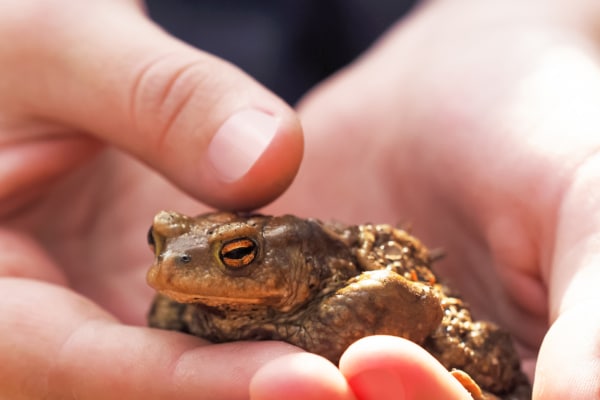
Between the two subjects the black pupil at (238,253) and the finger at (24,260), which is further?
Answer: the finger at (24,260)

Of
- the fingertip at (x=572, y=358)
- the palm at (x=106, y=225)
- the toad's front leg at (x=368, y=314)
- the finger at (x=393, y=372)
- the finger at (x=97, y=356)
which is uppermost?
the fingertip at (x=572, y=358)

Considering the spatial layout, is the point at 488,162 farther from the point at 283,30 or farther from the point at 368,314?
the point at 283,30

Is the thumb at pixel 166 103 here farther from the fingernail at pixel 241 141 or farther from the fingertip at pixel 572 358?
the fingertip at pixel 572 358

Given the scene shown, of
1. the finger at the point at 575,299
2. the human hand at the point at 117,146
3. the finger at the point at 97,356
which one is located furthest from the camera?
the human hand at the point at 117,146

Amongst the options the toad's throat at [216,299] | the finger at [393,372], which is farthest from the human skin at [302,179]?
the toad's throat at [216,299]

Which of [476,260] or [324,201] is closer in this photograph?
[476,260]

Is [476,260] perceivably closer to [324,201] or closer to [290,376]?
[324,201]

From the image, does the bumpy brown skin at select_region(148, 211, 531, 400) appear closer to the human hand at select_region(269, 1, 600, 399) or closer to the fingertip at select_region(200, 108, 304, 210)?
the fingertip at select_region(200, 108, 304, 210)

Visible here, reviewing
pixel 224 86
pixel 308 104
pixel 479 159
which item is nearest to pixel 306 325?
pixel 224 86
